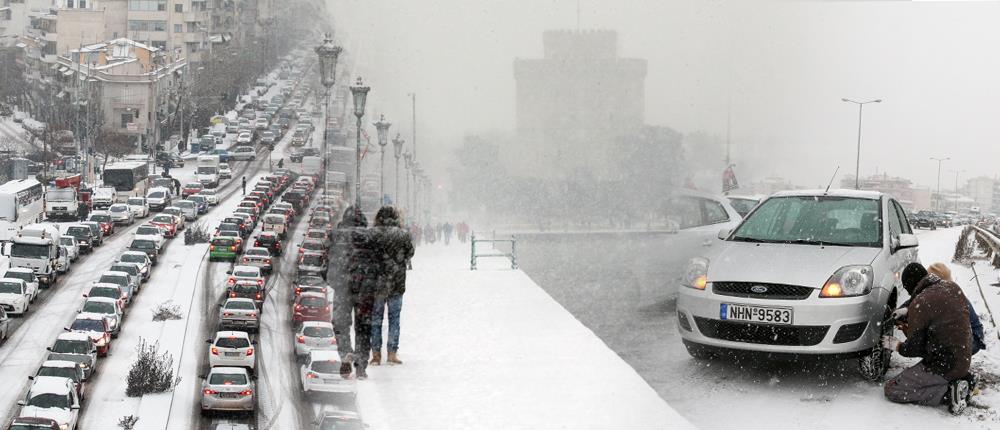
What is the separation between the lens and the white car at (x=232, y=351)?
63.1ft

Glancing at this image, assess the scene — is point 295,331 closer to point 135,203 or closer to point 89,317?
point 89,317

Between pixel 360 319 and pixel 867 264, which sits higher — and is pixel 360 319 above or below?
below

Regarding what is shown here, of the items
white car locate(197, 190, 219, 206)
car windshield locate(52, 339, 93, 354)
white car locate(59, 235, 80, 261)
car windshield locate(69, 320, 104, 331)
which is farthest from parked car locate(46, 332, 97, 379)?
white car locate(197, 190, 219, 206)

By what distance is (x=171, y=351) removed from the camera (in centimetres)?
2156

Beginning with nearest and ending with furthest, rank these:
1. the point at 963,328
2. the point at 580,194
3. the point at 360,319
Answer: the point at 963,328, the point at 360,319, the point at 580,194

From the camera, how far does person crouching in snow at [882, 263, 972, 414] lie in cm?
625

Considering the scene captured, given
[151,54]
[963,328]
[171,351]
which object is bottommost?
[171,351]

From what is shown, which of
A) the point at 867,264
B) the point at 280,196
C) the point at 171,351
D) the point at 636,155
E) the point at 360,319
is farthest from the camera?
the point at 280,196

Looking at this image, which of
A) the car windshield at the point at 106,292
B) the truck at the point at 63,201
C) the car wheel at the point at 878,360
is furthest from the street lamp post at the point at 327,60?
the truck at the point at 63,201

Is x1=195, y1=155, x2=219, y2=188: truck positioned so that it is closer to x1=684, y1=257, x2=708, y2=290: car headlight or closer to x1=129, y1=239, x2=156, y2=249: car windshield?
x1=129, y1=239, x2=156, y2=249: car windshield

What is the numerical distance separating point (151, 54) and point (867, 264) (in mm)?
79808

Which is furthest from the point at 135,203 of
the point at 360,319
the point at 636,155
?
the point at 360,319

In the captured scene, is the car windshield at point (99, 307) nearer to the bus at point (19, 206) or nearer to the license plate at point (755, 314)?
the bus at point (19, 206)

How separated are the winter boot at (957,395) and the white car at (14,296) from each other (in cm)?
2292
